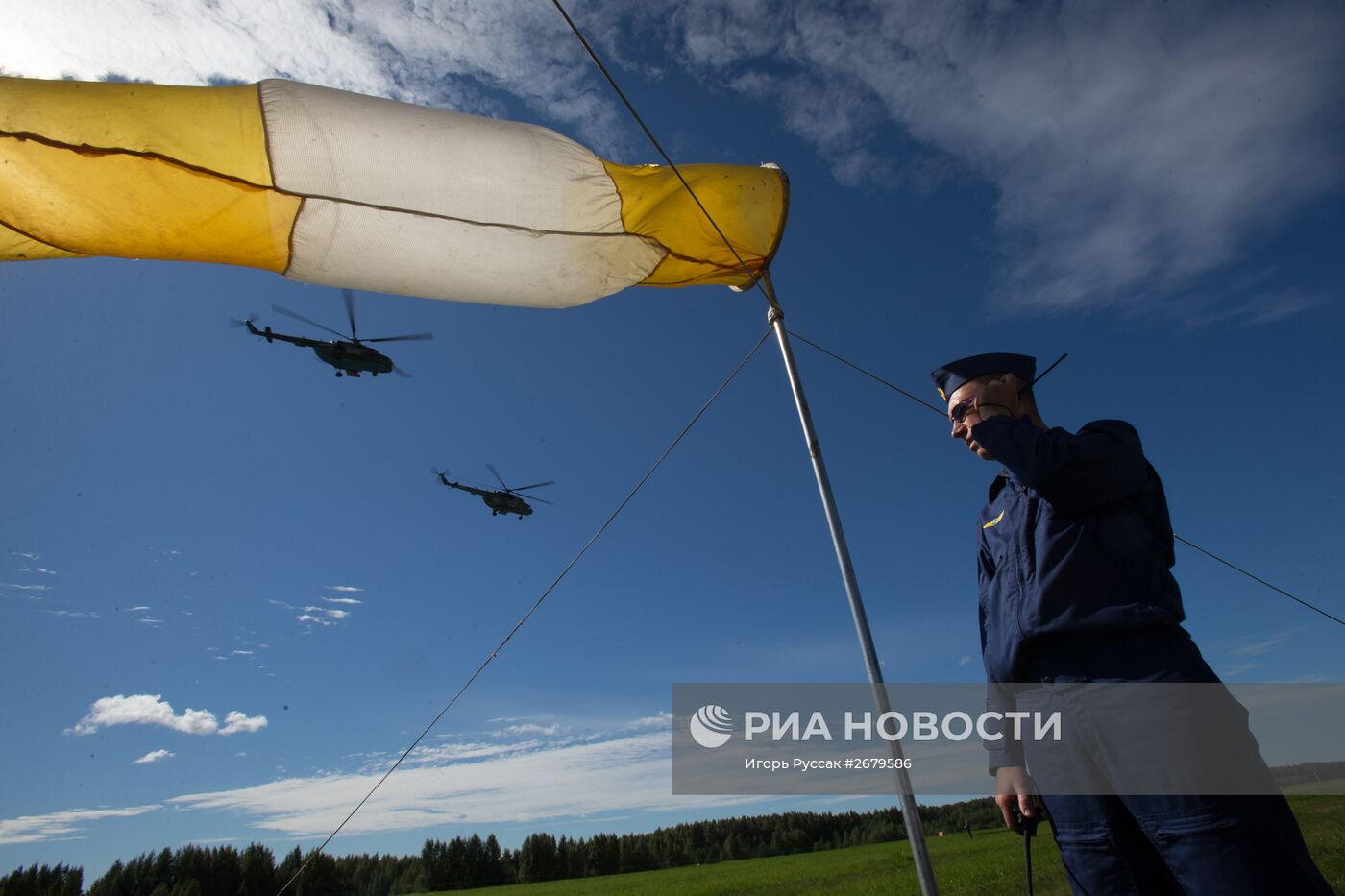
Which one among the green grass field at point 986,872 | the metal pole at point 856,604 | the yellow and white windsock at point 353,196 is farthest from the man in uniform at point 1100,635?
the green grass field at point 986,872

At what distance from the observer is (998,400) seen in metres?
2.00

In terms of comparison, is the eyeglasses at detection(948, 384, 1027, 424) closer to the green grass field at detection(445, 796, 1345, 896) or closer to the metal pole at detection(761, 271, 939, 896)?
the metal pole at detection(761, 271, 939, 896)

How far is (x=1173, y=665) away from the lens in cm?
149

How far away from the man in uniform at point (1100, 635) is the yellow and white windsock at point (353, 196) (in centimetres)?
251

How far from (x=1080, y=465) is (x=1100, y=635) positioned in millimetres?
416

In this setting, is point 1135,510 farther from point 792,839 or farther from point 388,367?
point 792,839

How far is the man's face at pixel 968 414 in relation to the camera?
1987 millimetres

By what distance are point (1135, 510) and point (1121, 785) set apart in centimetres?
67

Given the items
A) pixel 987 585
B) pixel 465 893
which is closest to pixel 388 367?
pixel 465 893

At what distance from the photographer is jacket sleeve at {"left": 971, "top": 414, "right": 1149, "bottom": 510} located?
1665 mm

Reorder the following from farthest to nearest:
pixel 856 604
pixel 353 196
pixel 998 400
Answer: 1. pixel 353 196
2. pixel 856 604
3. pixel 998 400

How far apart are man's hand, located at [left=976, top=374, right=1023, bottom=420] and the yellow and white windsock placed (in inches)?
86.9

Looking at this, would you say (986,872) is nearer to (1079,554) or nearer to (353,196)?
(1079,554)

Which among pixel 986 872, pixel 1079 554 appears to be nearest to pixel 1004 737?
pixel 1079 554
